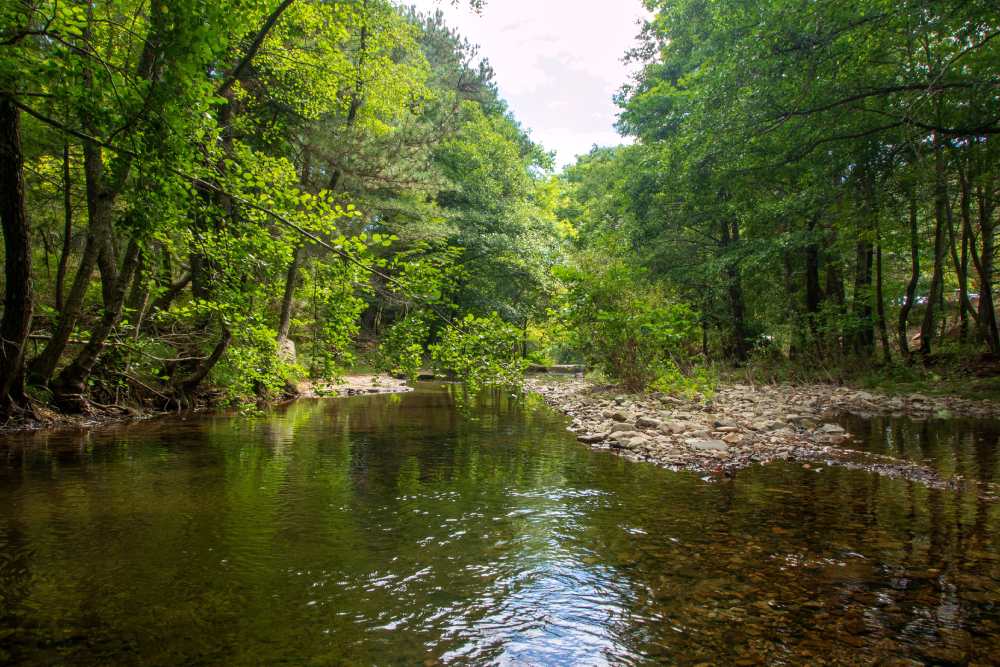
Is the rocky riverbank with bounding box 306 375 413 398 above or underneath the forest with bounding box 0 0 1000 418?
underneath

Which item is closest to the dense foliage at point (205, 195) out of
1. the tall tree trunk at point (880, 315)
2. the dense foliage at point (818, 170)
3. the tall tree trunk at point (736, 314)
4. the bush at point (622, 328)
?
the bush at point (622, 328)

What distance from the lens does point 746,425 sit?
9062mm

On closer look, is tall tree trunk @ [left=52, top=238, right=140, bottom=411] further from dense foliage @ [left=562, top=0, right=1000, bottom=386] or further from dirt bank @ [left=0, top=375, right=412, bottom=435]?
dense foliage @ [left=562, top=0, right=1000, bottom=386]

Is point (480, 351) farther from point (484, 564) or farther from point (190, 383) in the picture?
point (190, 383)

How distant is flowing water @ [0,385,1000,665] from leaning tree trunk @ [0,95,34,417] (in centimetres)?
171

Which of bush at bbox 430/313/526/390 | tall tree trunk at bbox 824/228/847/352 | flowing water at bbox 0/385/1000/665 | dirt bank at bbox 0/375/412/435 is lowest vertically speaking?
flowing water at bbox 0/385/1000/665

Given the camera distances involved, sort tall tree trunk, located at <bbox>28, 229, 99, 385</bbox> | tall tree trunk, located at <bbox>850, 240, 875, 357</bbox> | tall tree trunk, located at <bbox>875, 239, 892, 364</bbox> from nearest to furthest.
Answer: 1. tall tree trunk, located at <bbox>28, 229, 99, 385</bbox>
2. tall tree trunk, located at <bbox>875, 239, 892, 364</bbox>
3. tall tree trunk, located at <bbox>850, 240, 875, 357</bbox>

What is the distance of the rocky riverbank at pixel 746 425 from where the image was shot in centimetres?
707

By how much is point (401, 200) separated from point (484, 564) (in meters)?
19.0

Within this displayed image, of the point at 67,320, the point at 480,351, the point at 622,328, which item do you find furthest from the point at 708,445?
the point at 67,320

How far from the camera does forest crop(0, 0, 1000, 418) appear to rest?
548cm

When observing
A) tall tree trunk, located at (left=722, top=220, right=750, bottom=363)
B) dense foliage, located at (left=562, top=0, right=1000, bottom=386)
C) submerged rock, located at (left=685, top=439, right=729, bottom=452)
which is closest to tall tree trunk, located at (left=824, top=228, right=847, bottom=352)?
dense foliage, located at (left=562, top=0, right=1000, bottom=386)

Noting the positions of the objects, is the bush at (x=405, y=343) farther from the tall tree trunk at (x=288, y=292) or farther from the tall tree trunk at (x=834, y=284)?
the tall tree trunk at (x=834, y=284)

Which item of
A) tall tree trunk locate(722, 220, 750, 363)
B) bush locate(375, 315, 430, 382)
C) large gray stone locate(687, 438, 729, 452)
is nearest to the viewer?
bush locate(375, 315, 430, 382)
